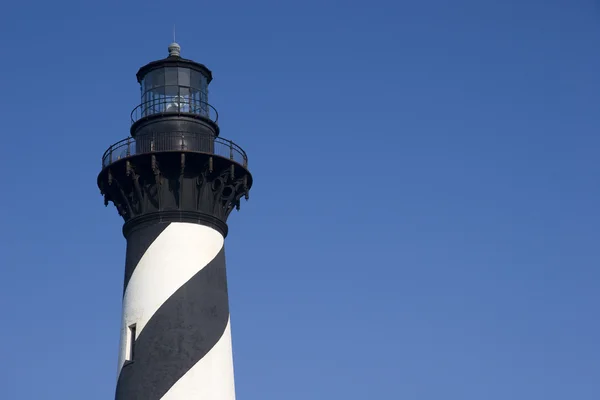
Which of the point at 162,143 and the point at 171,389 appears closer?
the point at 171,389

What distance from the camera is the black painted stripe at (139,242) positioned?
34.4 meters

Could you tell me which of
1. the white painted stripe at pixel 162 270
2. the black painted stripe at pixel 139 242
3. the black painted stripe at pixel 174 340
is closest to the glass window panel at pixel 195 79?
the white painted stripe at pixel 162 270

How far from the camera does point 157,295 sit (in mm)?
33750

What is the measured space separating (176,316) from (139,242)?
260 cm

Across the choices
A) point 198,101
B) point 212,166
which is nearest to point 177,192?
point 212,166

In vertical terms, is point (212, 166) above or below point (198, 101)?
below

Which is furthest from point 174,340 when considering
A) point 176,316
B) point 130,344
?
point 130,344

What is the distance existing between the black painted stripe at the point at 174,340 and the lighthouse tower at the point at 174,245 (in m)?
0.03

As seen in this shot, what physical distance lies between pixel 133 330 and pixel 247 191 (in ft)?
18.2

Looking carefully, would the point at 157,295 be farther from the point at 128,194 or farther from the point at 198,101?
the point at 198,101

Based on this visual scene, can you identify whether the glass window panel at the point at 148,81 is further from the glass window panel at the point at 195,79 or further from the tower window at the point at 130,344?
the tower window at the point at 130,344

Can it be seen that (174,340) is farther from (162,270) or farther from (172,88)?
(172,88)

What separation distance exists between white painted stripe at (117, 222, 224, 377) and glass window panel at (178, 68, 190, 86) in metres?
4.74

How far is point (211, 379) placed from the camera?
109 feet
